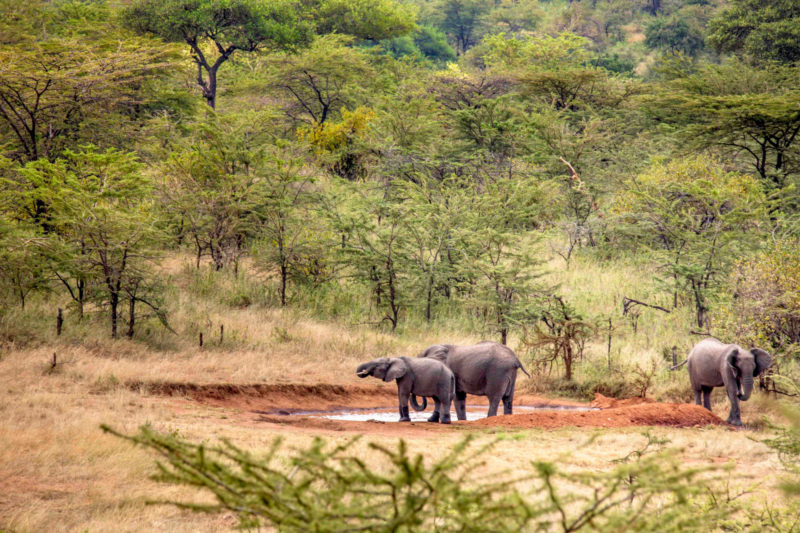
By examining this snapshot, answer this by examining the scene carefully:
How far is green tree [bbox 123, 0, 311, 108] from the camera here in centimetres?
2875

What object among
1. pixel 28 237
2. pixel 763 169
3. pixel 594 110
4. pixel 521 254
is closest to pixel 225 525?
pixel 28 237

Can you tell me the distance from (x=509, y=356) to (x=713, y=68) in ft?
71.8

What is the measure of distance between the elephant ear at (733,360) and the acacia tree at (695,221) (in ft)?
18.2

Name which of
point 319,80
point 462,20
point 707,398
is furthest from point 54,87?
point 462,20

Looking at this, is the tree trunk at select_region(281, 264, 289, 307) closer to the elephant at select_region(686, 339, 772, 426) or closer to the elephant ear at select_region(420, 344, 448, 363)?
the elephant ear at select_region(420, 344, 448, 363)

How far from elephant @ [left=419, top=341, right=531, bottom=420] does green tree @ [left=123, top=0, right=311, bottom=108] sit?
20.9 m

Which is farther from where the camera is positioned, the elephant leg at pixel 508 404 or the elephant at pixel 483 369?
the elephant leg at pixel 508 404

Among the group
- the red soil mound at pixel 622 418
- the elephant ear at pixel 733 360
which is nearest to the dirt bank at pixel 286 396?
the red soil mound at pixel 622 418

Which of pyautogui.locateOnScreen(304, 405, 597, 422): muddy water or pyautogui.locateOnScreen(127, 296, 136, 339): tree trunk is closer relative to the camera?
pyautogui.locateOnScreen(304, 405, 597, 422): muddy water

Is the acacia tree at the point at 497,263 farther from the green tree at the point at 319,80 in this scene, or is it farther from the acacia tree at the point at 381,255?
the green tree at the point at 319,80

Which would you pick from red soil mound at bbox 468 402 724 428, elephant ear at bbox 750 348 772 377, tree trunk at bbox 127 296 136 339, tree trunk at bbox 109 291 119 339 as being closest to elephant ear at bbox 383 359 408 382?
red soil mound at bbox 468 402 724 428

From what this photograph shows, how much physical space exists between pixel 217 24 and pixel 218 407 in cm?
2336

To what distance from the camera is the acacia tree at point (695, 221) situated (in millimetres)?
16766

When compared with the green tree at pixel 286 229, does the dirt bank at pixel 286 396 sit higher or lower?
lower
